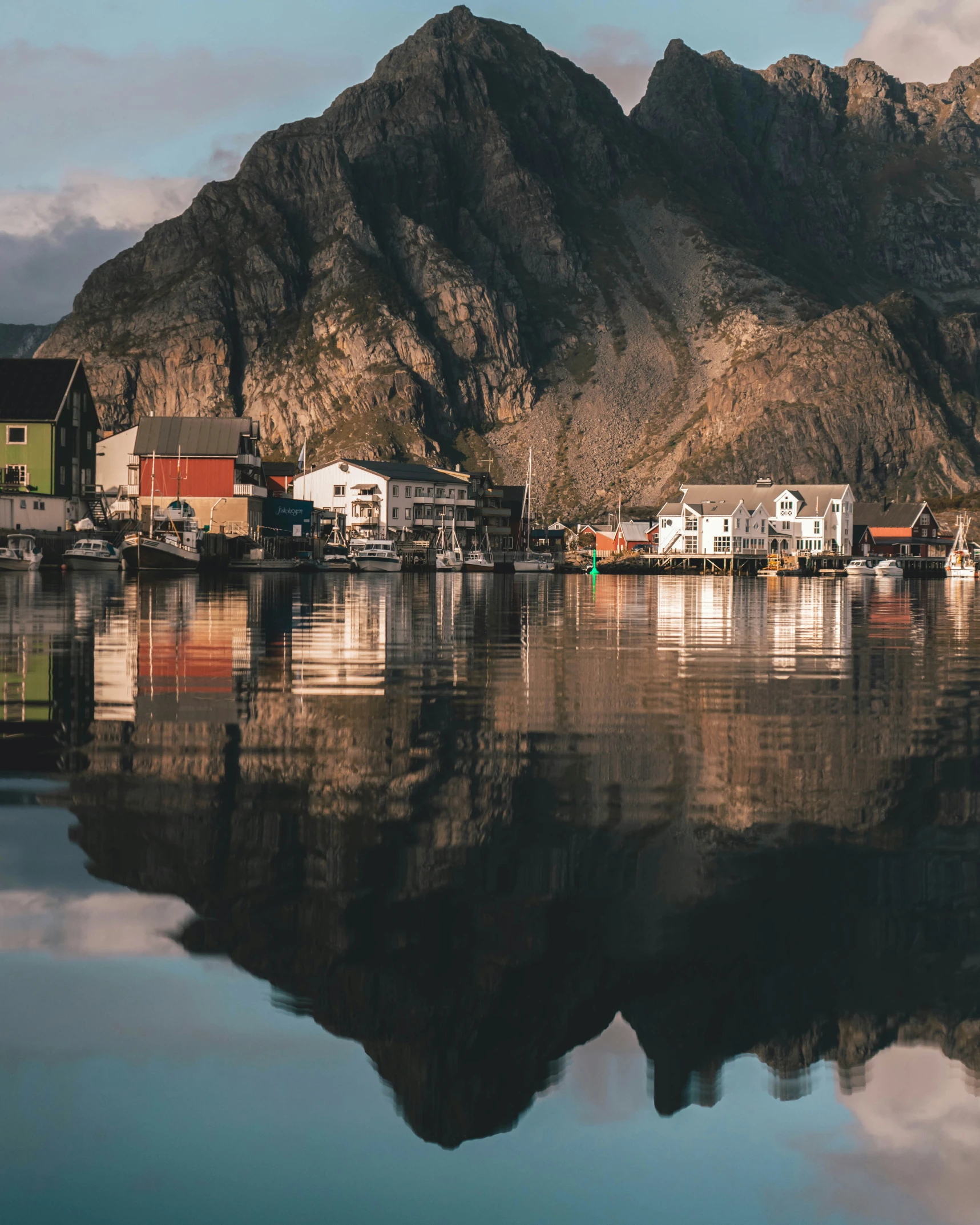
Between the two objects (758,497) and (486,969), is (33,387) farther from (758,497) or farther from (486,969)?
(758,497)

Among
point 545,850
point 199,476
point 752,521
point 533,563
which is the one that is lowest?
point 545,850

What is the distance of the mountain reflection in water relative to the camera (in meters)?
7.06

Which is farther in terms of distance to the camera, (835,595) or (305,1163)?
(835,595)

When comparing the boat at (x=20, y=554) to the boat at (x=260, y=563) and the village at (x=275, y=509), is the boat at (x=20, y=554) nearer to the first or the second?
the village at (x=275, y=509)

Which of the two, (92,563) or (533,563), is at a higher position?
(533,563)

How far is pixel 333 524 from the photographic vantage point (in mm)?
162125

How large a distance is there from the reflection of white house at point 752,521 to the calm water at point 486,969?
17135cm

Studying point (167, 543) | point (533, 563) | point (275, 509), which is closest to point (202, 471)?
point (275, 509)

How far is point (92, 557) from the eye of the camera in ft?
318

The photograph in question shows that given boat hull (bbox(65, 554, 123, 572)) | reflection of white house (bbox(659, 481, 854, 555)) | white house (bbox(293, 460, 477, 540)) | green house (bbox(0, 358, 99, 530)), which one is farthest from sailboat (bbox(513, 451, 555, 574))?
boat hull (bbox(65, 554, 123, 572))

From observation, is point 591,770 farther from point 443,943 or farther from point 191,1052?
point 191,1052

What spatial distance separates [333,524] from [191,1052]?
15727 centimetres

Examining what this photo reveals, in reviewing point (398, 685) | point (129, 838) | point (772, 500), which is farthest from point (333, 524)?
point (129, 838)

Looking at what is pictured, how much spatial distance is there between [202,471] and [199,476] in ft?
1.92
